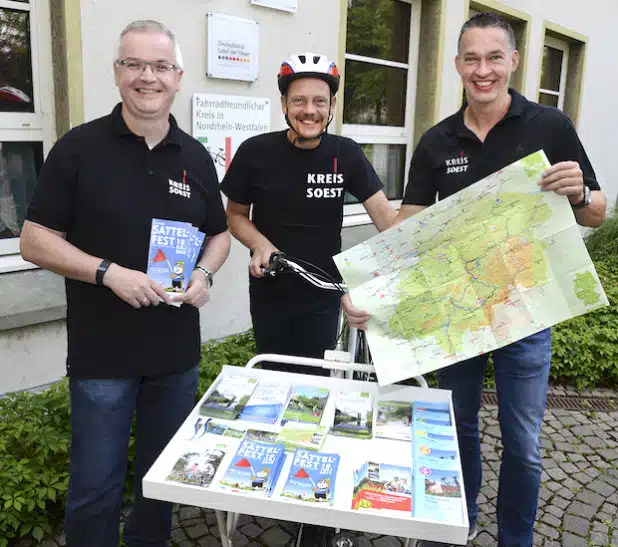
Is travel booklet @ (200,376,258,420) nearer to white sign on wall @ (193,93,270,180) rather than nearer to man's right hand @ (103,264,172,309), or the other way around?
man's right hand @ (103,264,172,309)

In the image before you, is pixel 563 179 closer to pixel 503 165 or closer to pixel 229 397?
pixel 503 165

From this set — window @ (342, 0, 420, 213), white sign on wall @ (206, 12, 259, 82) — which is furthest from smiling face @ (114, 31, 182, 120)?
window @ (342, 0, 420, 213)

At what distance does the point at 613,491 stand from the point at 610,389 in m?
1.74

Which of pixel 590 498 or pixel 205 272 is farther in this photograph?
pixel 590 498

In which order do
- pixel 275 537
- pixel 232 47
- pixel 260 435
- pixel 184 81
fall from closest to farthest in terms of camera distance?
pixel 260 435
pixel 275 537
pixel 184 81
pixel 232 47

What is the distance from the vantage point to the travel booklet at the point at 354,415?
1.76m

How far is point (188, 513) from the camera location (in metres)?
3.07

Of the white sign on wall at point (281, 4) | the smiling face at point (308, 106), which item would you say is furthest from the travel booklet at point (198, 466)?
the white sign on wall at point (281, 4)

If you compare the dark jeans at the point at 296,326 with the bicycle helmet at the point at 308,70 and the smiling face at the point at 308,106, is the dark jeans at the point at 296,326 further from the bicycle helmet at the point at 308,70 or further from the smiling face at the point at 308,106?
the bicycle helmet at the point at 308,70

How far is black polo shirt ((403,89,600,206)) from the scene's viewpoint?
83.2 inches

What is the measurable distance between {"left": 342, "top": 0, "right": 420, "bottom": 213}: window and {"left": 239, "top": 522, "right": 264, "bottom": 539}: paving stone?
3458 millimetres

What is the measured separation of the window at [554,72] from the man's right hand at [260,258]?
756 cm

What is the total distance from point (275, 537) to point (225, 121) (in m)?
2.78

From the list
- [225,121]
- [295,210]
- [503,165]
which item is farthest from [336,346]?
[225,121]
